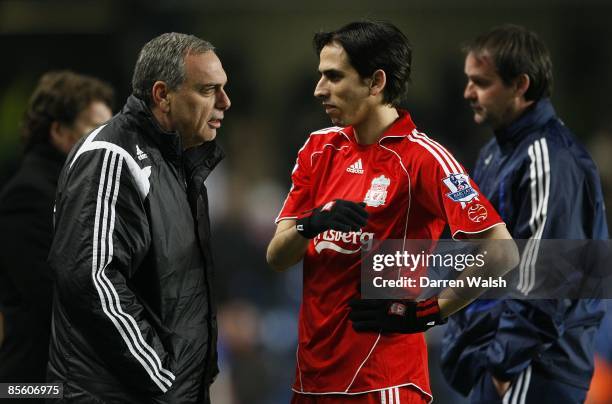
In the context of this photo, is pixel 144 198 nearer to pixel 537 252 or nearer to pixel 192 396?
pixel 192 396

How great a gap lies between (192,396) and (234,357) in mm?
3117

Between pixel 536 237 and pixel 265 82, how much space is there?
6.10m

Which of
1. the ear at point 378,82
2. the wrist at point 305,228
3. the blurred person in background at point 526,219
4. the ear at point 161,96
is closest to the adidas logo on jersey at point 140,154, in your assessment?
the ear at point 161,96

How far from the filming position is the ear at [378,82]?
10.5ft

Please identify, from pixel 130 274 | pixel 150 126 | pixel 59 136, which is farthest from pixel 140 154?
pixel 59 136

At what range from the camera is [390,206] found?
10.2 feet

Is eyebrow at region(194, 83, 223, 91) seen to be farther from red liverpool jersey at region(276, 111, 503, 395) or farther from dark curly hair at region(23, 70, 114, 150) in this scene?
dark curly hair at region(23, 70, 114, 150)

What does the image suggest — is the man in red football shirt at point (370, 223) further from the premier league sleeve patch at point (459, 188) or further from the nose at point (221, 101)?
the nose at point (221, 101)

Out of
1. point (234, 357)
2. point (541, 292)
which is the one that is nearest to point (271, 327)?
point (234, 357)

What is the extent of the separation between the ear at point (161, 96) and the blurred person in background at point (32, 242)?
2.40 feet

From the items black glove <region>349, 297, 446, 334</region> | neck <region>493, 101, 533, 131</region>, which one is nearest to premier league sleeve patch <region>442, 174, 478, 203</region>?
black glove <region>349, 297, 446, 334</region>

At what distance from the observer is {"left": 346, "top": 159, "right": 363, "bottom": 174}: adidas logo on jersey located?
125 inches

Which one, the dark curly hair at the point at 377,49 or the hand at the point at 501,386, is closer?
the dark curly hair at the point at 377,49

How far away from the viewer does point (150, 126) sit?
306 centimetres
